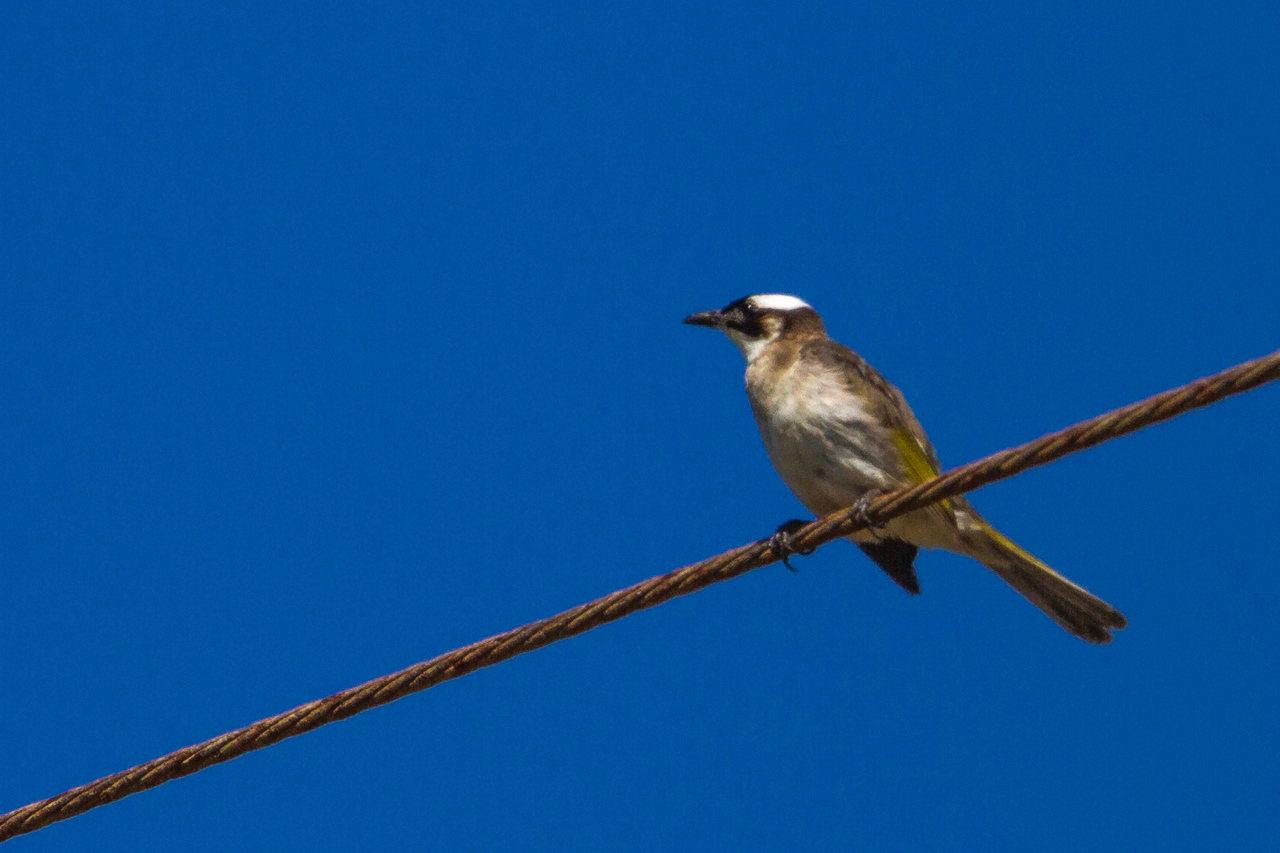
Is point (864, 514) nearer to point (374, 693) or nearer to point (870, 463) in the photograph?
point (374, 693)

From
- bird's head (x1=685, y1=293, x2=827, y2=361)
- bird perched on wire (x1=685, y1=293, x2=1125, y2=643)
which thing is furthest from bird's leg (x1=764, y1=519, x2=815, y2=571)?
bird's head (x1=685, y1=293, x2=827, y2=361)

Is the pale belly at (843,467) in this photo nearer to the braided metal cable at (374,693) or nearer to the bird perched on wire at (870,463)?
the bird perched on wire at (870,463)

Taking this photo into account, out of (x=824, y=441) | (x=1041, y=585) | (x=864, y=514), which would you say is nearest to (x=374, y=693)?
(x=864, y=514)

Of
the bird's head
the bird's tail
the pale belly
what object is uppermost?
the bird's head

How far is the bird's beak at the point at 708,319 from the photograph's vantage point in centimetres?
819

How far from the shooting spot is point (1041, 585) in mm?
6453

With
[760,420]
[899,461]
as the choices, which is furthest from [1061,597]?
[760,420]

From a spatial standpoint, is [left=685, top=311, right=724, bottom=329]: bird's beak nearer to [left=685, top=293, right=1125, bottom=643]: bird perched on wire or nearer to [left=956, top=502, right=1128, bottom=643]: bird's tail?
[left=685, top=293, right=1125, bottom=643]: bird perched on wire

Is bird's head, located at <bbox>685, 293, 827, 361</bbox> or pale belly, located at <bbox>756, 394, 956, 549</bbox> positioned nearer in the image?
pale belly, located at <bbox>756, 394, 956, 549</bbox>

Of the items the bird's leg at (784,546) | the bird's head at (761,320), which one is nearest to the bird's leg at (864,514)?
the bird's leg at (784,546)

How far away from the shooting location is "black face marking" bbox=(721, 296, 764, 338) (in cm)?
802

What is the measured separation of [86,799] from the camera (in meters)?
4.49

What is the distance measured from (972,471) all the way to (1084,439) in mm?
400

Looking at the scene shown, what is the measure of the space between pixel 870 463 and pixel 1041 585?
2.94ft
